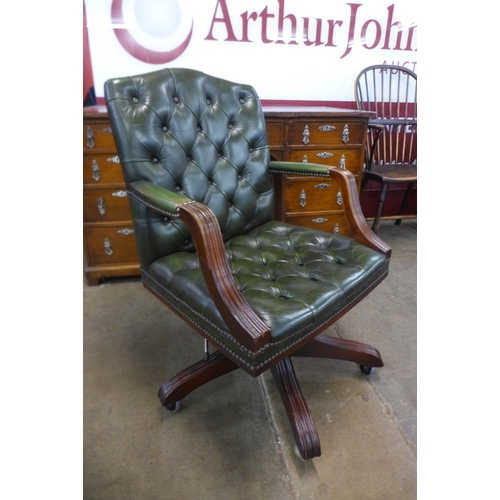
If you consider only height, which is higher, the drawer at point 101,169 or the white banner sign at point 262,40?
the white banner sign at point 262,40

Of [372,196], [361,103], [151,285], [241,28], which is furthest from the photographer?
[372,196]

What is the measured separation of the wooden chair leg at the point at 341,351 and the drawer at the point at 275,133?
3.39ft

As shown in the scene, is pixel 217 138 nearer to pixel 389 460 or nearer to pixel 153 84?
pixel 153 84

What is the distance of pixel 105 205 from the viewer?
1.67 meters

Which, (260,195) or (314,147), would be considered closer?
(260,195)

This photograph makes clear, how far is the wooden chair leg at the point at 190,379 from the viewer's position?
1.08 m

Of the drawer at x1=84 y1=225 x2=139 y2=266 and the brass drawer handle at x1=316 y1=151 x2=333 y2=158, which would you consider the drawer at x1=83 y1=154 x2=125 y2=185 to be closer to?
the drawer at x1=84 y1=225 x2=139 y2=266

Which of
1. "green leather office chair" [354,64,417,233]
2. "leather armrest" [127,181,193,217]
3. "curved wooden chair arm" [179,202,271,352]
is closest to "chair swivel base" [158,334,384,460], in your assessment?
"curved wooden chair arm" [179,202,271,352]

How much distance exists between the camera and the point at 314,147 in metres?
1.78

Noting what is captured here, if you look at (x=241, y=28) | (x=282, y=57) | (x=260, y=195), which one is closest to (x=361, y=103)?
(x=282, y=57)

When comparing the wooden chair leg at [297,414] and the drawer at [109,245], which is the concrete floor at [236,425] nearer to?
the wooden chair leg at [297,414]

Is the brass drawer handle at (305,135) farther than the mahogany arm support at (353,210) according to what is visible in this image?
Yes

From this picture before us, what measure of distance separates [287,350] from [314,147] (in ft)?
4.29

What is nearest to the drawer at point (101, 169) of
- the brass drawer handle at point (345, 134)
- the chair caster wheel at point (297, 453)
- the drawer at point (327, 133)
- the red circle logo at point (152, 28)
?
the red circle logo at point (152, 28)
